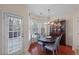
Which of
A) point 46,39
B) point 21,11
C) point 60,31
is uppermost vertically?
point 21,11

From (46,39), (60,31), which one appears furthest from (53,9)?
(46,39)

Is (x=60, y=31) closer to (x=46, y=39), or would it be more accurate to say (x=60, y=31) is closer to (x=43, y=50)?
(x=46, y=39)

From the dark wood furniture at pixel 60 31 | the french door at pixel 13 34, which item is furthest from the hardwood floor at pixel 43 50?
the french door at pixel 13 34

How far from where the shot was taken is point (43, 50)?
233cm

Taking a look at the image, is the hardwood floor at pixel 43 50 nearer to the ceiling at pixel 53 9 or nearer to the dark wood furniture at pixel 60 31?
the dark wood furniture at pixel 60 31

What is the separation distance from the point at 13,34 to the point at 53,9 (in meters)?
0.87

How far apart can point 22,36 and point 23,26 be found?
20cm

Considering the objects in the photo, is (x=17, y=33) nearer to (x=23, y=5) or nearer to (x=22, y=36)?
(x=22, y=36)

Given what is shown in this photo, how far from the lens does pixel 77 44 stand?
225 centimetres

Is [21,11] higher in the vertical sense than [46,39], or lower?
higher

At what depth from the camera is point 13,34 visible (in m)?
2.31
